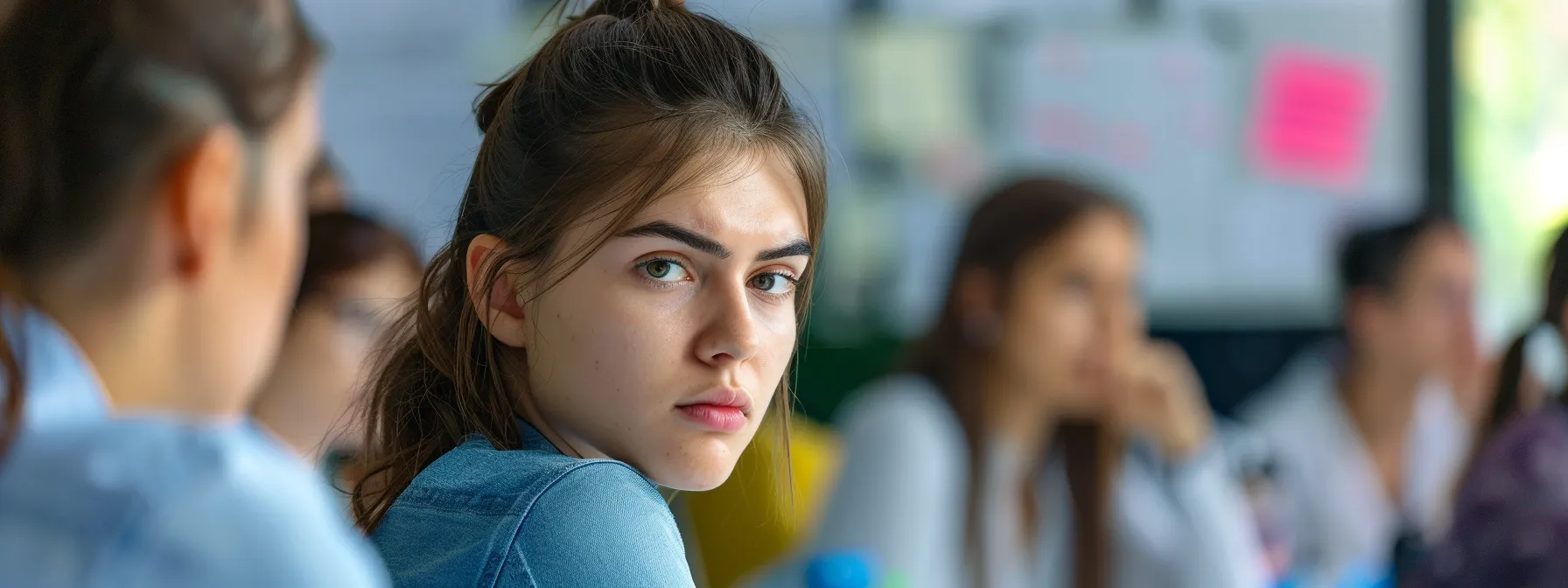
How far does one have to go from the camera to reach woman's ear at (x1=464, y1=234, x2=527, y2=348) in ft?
2.49

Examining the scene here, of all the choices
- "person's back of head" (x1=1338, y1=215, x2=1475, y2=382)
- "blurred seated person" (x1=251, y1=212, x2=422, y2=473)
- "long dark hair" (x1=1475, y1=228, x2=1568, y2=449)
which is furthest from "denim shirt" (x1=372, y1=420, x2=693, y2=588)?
"person's back of head" (x1=1338, y1=215, x2=1475, y2=382)

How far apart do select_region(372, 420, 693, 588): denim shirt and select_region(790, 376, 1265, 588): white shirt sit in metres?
1.47

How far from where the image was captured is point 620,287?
0.71 m

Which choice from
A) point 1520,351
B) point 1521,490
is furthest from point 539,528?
point 1520,351

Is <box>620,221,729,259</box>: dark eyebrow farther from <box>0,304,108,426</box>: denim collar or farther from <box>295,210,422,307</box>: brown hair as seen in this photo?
<box>295,210,422,307</box>: brown hair

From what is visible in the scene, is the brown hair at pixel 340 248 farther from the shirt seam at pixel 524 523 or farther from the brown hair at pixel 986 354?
the shirt seam at pixel 524 523

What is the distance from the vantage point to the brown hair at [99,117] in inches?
21.8

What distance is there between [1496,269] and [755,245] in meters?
3.20

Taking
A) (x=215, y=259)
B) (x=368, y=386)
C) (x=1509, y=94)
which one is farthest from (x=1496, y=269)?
(x=215, y=259)

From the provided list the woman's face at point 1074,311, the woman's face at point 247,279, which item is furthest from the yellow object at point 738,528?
the woman's face at point 247,279

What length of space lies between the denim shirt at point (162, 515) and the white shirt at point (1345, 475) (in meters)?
2.25

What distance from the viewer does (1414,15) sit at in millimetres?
3480

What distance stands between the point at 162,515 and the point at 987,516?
186cm

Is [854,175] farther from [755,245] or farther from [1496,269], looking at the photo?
[755,245]
